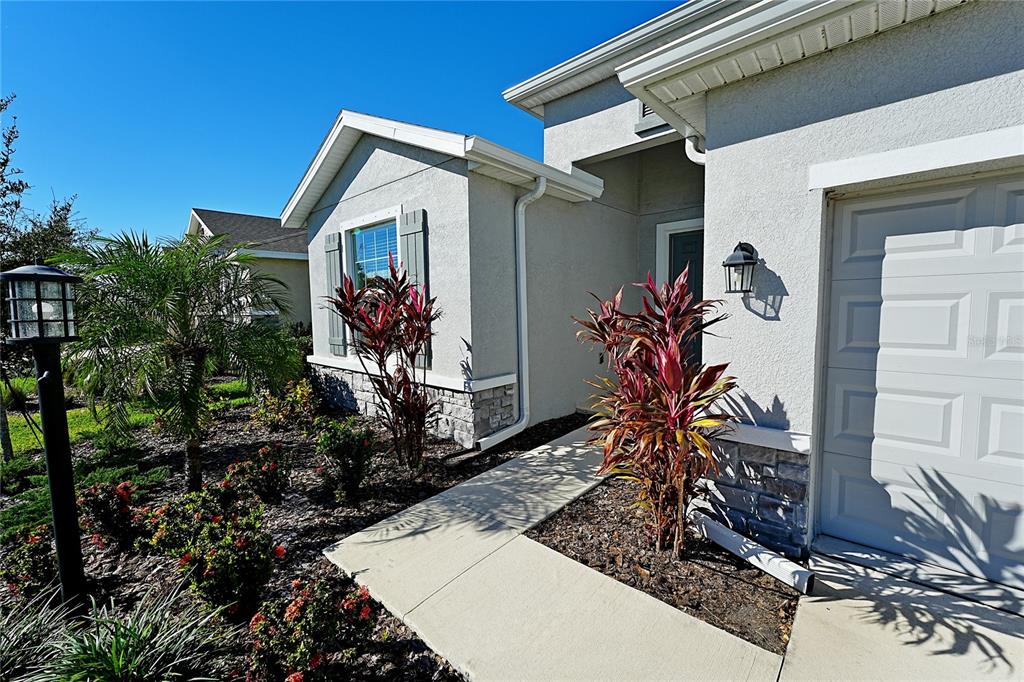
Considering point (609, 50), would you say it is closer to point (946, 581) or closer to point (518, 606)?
point (946, 581)

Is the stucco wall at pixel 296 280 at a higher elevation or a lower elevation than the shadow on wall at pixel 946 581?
higher

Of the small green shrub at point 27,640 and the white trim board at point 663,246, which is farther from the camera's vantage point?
the white trim board at point 663,246

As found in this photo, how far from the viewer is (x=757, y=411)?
11.3 ft

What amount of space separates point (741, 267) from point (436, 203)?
4.18 metres

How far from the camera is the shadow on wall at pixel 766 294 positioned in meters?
3.28

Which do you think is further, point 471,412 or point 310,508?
point 471,412

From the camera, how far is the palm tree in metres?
4.13

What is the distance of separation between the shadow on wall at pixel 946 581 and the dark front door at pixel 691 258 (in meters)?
4.16

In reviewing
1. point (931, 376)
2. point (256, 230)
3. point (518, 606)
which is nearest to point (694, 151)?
point (931, 376)

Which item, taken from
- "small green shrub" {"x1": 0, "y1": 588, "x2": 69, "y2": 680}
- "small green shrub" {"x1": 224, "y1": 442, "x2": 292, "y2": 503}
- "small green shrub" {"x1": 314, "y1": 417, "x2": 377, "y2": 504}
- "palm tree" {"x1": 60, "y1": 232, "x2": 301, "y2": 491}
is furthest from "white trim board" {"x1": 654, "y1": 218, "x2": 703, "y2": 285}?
"small green shrub" {"x1": 0, "y1": 588, "x2": 69, "y2": 680}

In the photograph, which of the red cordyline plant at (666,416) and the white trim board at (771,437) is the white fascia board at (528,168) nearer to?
the red cordyline plant at (666,416)

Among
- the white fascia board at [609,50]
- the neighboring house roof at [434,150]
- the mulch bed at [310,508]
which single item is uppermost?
the white fascia board at [609,50]

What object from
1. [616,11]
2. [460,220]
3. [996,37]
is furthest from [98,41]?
[996,37]

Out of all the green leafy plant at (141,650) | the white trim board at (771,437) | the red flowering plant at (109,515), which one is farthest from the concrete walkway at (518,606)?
the red flowering plant at (109,515)
